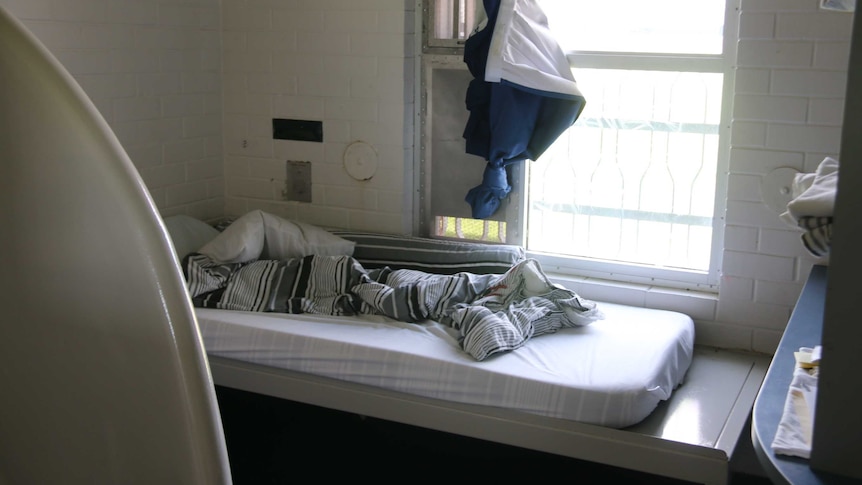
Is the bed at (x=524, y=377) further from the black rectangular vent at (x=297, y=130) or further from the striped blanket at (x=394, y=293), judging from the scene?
the black rectangular vent at (x=297, y=130)

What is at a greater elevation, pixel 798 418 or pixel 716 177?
pixel 716 177

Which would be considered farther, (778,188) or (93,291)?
(778,188)

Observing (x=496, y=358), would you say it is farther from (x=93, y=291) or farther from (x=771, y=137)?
(x=93, y=291)

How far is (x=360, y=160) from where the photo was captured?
4.09 m

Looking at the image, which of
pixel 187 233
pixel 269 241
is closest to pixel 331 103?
pixel 269 241

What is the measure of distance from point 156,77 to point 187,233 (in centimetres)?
75

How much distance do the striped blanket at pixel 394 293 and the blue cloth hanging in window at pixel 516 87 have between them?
531 mm

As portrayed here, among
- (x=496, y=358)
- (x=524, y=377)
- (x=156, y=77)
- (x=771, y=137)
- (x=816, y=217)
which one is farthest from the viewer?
(x=156, y=77)

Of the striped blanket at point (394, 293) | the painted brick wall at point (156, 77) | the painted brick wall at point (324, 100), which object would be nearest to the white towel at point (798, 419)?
the striped blanket at point (394, 293)

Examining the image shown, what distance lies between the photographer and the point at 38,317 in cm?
80

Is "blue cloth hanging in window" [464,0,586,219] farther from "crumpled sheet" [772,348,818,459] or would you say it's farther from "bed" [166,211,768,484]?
"crumpled sheet" [772,348,818,459]

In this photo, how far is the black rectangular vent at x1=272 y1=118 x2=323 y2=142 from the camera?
4.15 m

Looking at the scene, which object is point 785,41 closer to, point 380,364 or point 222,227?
point 380,364

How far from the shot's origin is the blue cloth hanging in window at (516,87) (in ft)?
11.4
